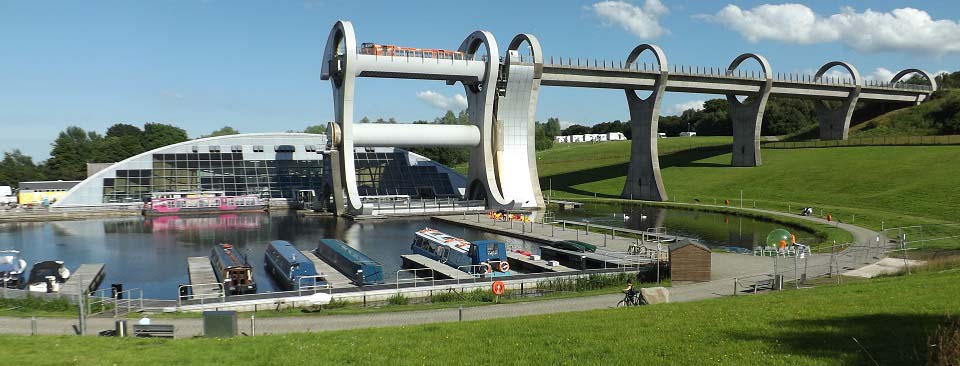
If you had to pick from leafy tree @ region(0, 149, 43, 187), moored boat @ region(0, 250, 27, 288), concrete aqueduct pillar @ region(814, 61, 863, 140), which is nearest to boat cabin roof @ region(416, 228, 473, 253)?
moored boat @ region(0, 250, 27, 288)

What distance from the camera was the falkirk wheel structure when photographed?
217ft

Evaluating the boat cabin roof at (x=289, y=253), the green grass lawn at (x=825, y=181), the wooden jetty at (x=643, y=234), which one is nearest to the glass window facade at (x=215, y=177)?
the green grass lawn at (x=825, y=181)

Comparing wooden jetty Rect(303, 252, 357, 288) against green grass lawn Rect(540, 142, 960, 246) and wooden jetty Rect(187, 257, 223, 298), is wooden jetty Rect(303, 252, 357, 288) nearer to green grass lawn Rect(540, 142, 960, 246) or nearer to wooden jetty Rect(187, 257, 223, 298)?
wooden jetty Rect(187, 257, 223, 298)

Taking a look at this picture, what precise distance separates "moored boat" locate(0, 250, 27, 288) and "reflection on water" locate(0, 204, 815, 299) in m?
3.49

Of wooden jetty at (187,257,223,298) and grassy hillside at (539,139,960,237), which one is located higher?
grassy hillside at (539,139,960,237)

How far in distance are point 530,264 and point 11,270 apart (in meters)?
26.0

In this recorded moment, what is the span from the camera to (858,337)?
12.3 meters

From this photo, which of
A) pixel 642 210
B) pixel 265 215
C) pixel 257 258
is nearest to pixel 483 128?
pixel 642 210

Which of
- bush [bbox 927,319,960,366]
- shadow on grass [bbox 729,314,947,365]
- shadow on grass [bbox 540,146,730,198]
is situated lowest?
shadow on grass [bbox 729,314,947,365]

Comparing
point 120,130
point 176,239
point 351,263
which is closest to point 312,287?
point 351,263

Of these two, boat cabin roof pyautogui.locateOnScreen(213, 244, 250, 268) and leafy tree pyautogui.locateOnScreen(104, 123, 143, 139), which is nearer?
boat cabin roof pyautogui.locateOnScreen(213, 244, 250, 268)

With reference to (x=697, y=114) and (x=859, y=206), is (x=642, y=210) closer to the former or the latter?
(x=859, y=206)

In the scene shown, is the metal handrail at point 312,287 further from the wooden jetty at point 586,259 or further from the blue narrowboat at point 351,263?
the wooden jetty at point 586,259

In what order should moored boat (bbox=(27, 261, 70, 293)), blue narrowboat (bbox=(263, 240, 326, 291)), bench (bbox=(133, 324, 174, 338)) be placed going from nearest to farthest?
1. bench (bbox=(133, 324, 174, 338))
2. moored boat (bbox=(27, 261, 70, 293))
3. blue narrowboat (bbox=(263, 240, 326, 291))
